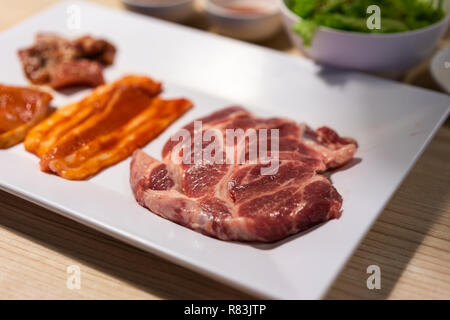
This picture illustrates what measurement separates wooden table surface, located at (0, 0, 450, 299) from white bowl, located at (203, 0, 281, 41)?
1714 mm

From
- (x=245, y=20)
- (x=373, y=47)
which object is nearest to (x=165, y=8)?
(x=245, y=20)

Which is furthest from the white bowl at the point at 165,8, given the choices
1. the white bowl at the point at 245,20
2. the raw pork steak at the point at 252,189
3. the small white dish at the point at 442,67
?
the small white dish at the point at 442,67

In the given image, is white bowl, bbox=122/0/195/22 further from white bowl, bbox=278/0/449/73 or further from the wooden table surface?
the wooden table surface

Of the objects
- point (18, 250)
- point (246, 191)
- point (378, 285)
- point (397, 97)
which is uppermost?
point (397, 97)

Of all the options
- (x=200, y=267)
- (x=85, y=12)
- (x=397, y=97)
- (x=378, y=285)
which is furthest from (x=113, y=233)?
(x=85, y=12)

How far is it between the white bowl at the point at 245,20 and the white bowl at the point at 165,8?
0.85 feet

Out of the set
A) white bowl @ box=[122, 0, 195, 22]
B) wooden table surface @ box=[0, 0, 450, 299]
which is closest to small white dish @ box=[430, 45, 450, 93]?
wooden table surface @ box=[0, 0, 450, 299]

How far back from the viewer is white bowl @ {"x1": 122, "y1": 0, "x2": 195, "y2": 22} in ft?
12.5

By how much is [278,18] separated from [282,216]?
210 cm

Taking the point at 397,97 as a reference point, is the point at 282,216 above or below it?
below

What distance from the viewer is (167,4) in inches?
151

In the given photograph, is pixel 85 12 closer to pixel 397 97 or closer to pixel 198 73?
pixel 198 73

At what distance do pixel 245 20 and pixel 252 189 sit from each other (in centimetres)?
179

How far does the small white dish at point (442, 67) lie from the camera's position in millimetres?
2966
